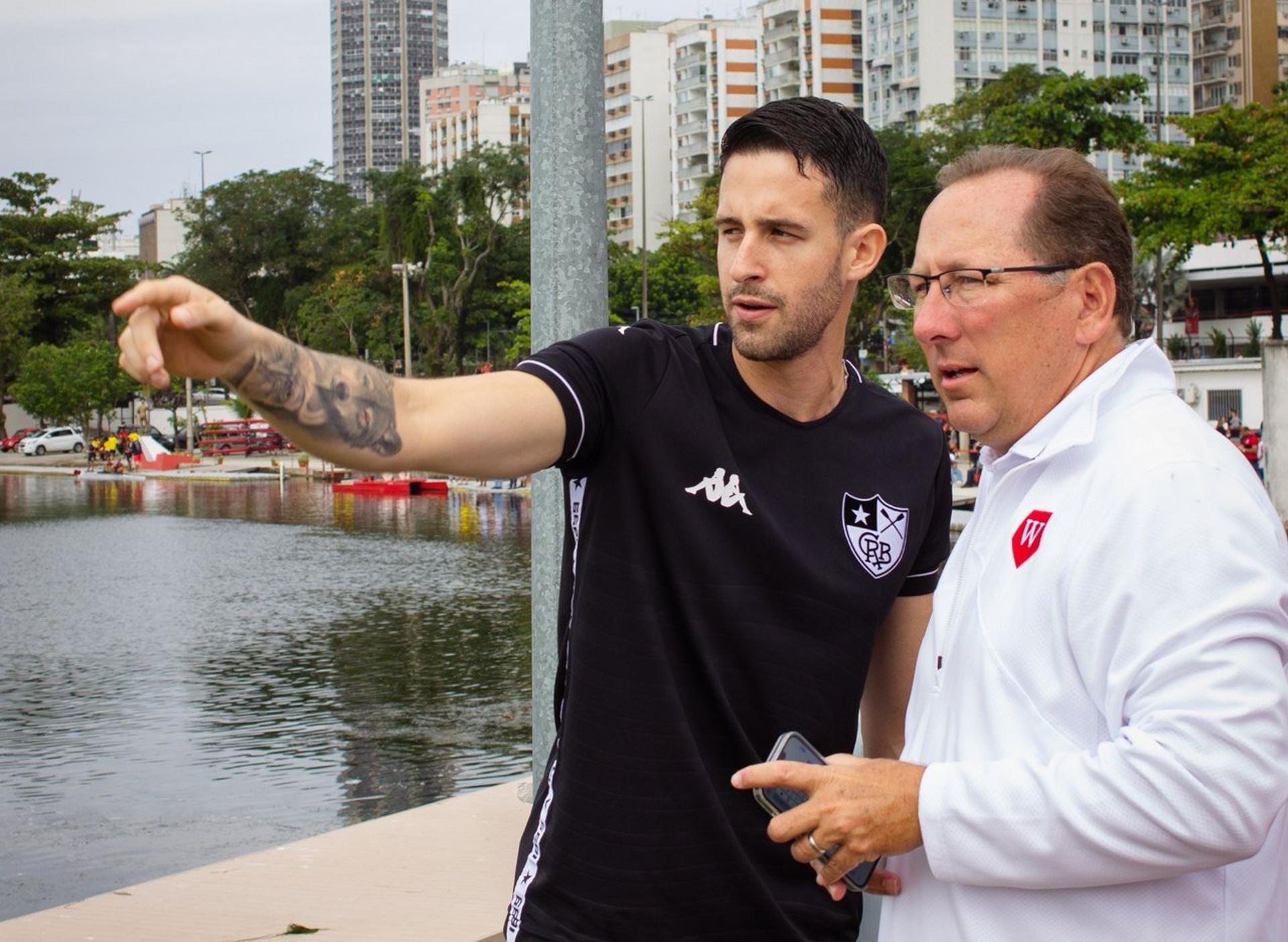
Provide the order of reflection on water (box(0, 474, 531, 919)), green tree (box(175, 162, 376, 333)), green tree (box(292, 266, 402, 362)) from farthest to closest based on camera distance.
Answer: green tree (box(175, 162, 376, 333)) → green tree (box(292, 266, 402, 362)) → reflection on water (box(0, 474, 531, 919))

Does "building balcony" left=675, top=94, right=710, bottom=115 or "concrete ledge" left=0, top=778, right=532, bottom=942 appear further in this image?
"building balcony" left=675, top=94, right=710, bottom=115

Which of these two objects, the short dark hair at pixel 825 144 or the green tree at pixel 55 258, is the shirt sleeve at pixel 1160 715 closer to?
the short dark hair at pixel 825 144

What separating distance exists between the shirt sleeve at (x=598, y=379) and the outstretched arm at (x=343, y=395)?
1.3 inches

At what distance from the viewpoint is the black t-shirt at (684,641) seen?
2.42 m

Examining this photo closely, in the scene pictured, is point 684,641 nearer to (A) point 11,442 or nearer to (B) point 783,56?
(A) point 11,442

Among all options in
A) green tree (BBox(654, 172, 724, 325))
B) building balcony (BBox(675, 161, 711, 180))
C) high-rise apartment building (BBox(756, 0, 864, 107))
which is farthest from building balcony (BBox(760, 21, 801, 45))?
green tree (BBox(654, 172, 724, 325))

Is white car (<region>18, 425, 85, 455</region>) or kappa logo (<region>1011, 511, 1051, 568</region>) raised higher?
kappa logo (<region>1011, 511, 1051, 568</region>)

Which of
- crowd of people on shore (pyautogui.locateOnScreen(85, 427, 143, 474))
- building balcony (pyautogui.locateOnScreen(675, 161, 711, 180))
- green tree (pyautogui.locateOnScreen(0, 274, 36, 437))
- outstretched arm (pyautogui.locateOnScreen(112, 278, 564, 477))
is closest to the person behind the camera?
outstretched arm (pyautogui.locateOnScreen(112, 278, 564, 477))

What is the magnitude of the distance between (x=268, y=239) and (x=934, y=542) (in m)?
84.8

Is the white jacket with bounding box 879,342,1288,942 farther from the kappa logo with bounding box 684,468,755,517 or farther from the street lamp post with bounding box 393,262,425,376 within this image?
the street lamp post with bounding box 393,262,425,376

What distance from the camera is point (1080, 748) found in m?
1.82

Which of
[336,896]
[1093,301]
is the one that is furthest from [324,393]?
[336,896]

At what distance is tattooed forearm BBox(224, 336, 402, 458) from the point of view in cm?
200

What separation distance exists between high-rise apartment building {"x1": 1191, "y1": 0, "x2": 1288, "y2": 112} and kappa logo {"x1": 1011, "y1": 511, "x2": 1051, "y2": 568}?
363ft
